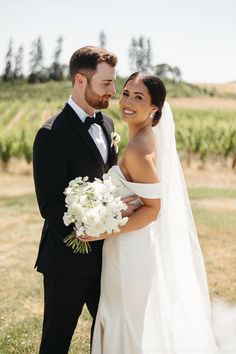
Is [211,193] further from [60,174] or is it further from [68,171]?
[60,174]

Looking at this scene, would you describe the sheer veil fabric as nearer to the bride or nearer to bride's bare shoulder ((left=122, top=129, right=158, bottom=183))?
the bride

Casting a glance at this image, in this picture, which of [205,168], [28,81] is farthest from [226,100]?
[205,168]

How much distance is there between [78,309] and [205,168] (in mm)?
14753

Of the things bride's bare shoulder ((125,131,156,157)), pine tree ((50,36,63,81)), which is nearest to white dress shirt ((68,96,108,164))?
bride's bare shoulder ((125,131,156,157))

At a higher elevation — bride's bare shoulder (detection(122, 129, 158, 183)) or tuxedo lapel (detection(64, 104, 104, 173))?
tuxedo lapel (detection(64, 104, 104, 173))

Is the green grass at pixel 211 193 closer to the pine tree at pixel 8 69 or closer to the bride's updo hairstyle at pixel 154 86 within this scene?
the bride's updo hairstyle at pixel 154 86

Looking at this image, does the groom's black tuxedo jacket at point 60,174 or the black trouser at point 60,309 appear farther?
the black trouser at point 60,309

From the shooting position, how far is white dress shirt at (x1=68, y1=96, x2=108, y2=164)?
3490 millimetres

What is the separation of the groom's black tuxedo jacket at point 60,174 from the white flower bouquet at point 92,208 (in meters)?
0.14

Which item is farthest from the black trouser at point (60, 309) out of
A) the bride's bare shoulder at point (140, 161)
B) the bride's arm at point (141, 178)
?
the bride's bare shoulder at point (140, 161)

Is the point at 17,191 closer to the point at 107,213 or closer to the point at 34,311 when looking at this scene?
the point at 34,311

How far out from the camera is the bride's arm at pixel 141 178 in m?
3.40

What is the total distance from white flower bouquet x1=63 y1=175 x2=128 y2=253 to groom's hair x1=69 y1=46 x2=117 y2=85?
71 cm

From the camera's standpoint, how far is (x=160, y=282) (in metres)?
3.82
